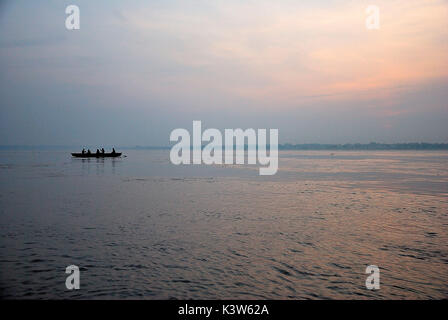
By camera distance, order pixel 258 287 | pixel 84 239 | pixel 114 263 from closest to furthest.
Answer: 1. pixel 258 287
2. pixel 114 263
3. pixel 84 239

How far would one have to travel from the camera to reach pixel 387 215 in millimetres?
19812

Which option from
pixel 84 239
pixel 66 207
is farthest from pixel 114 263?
pixel 66 207

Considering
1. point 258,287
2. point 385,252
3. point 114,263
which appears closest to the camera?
point 258,287

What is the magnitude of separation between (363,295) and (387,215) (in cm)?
1203

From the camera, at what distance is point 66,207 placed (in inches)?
883

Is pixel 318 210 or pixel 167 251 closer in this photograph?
pixel 167 251

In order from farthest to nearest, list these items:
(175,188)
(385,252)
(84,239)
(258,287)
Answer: (175,188), (84,239), (385,252), (258,287)

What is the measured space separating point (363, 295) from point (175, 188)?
83.9 feet

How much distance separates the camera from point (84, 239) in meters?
14.7
